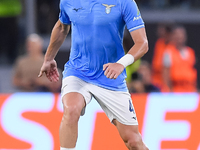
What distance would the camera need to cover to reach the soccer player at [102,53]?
4227 mm

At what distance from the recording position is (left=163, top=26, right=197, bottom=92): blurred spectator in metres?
7.77

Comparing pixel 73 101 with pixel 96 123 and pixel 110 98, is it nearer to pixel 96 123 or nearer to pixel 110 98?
pixel 110 98

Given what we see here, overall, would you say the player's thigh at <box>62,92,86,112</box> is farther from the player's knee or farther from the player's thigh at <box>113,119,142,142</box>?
the player's thigh at <box>113,119,142,142</box>

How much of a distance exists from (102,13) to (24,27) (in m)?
6.28

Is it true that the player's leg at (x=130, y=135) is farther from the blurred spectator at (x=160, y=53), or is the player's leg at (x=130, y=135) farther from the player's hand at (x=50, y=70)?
the blurred spectator at (x=160, y=53)

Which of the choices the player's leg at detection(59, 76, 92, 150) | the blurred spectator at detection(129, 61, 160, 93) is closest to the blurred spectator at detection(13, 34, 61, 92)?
the blurred spectator at detection(129, 61, 160, 93)

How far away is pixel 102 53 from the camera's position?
441 centimetres

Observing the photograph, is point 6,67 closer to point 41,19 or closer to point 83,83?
point 41,19

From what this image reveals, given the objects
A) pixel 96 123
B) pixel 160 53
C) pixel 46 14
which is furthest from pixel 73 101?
pixel 46 14

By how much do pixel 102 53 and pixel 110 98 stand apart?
1.44ft

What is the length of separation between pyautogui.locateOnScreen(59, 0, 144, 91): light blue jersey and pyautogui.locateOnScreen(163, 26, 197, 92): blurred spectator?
3382 mm

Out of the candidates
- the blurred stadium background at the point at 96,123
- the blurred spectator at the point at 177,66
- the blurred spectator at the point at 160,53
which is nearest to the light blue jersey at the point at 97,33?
the blurred stadium background at the point at 96,123

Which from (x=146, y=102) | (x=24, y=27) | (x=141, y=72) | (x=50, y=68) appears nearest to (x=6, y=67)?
(x=24, y=27)

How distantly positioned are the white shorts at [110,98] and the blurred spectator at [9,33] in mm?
6189
